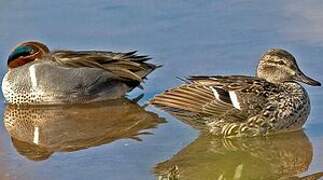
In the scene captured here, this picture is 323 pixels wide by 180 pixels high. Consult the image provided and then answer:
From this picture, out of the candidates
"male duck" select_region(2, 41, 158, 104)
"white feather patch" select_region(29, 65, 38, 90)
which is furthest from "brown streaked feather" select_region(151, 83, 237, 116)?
"white feather patch" select_region(29, 65, 38, 90)

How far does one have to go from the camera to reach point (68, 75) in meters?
10.4

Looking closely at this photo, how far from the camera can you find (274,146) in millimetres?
8961

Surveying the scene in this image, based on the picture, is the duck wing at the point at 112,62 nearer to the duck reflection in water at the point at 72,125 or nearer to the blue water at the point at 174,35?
the blue water at the point at 174,35

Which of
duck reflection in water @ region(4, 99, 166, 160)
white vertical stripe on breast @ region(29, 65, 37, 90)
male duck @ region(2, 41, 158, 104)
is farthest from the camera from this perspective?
white vertical stripe on breast @ region(29, 65, 37, 90)

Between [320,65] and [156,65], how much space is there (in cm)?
149

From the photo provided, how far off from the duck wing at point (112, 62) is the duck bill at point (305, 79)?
4.96 feet

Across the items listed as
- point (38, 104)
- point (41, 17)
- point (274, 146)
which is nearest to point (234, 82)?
point (274, 146)

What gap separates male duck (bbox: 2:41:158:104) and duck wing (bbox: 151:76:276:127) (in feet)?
4.08

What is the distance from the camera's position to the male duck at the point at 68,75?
10344 millimetres

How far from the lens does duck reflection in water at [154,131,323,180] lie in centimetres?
823

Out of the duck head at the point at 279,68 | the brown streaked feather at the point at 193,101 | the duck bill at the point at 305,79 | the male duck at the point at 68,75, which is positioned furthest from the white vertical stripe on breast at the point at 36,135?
the duck bill at the point at 305,79

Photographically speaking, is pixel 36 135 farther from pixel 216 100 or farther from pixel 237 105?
pixel 237 105

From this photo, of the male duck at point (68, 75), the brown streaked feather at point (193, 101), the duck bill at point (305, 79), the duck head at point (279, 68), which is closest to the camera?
the brown streaked feather at point (193, 101)

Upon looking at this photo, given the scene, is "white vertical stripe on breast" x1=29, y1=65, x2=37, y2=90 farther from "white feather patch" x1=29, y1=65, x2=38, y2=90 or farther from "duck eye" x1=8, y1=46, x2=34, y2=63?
"duck eye" x1=8, y1=46, x2=34, y2=63
